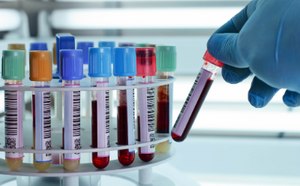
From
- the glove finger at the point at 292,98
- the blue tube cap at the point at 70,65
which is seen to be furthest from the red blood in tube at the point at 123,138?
the glove finger at the point at 292,98

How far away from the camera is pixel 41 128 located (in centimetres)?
76

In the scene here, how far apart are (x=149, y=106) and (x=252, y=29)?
0.75ft

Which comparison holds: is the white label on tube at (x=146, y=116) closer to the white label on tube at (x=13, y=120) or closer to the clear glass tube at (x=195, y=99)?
the clear glass tube at (x=195, y=99)

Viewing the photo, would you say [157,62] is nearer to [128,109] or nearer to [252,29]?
[128,109]

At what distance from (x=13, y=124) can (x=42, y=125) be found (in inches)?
1.9

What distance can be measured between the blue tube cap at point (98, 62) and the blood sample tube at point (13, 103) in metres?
0.10

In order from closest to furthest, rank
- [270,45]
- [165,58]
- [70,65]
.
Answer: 1. [270,45]
2. [70,65]
3. [165,58]

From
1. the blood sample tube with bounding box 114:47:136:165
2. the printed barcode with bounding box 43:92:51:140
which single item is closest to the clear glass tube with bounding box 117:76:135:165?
the blood sample tube with bounding box 114:47:136:165

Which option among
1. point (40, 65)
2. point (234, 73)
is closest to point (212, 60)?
point (234, 73)

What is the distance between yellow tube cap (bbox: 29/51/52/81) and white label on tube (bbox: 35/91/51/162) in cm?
2

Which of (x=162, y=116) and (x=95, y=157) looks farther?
(x=162, y=116)

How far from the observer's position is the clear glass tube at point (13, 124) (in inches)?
30.4

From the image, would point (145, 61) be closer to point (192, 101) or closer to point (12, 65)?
point (192, 101)

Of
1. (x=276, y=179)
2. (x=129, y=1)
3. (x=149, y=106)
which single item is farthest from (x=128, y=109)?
(x=129, y=1)
